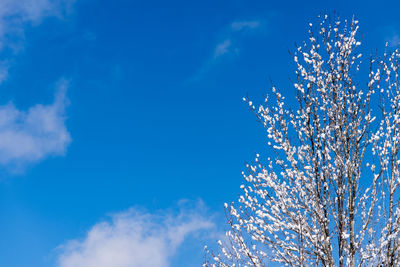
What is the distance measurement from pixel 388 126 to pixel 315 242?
255 cm

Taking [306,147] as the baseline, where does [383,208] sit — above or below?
below

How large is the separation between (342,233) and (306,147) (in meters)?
1.64

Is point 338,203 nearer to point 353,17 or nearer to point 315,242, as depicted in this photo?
point 315,242

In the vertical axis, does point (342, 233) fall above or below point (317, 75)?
below

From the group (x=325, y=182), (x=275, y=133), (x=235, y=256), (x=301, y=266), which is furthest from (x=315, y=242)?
(x=275, y=133)

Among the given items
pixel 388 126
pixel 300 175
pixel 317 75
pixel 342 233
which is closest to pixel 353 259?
pixel 342 233

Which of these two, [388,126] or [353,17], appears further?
[353,17]

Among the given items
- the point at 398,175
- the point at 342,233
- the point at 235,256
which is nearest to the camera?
the point at 342,233

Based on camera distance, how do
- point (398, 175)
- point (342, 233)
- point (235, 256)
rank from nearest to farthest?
point (342, 233) < point (398, 175) < point (235, 256)

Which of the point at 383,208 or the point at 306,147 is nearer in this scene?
the point at 383,208

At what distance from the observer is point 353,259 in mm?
6395

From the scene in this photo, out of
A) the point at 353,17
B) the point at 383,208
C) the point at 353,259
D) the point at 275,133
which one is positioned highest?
the point at 353,17

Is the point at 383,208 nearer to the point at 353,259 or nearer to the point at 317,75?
the point at 353,259

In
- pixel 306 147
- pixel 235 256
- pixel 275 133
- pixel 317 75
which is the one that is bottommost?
pixel 235 256
